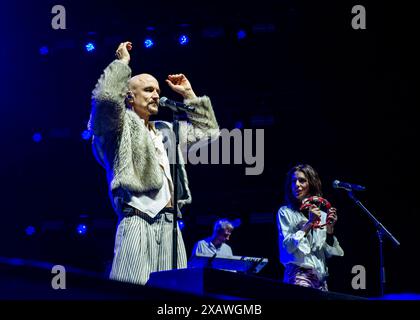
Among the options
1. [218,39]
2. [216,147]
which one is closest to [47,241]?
[216,147]

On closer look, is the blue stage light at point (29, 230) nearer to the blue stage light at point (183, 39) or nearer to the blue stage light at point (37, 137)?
the blue stage light at point (37, 137)

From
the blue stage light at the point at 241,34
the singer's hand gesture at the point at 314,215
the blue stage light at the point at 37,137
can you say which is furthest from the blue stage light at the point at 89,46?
the singer's hand gesture at the point at 314,215

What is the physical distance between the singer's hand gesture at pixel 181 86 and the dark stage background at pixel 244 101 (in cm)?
290

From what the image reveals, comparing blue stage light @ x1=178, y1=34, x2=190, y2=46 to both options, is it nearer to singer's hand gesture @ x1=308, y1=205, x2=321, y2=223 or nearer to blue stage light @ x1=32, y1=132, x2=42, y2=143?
blue stage light @ x1=32, y1=132, x2=42, y2=143

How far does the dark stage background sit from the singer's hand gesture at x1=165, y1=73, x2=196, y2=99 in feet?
9.51

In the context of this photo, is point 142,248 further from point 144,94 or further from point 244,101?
point 244,101

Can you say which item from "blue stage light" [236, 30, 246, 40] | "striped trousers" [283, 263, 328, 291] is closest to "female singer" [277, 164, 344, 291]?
"striped trousers" [283, 263, 328, 291]

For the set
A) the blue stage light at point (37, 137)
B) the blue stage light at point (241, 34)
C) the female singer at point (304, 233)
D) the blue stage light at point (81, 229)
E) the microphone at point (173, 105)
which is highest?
the blue stage light at point (241, 34)

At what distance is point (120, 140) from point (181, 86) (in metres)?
0.74

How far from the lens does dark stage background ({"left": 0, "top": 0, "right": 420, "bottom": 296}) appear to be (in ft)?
25.4

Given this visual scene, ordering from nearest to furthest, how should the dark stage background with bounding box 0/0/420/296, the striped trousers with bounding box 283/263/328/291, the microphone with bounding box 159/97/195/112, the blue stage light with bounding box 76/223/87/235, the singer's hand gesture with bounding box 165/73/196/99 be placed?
the microphone with bounding box 159/97/195/112 < the singer's hand gesture with bounding box 165/73/196/99 < the striped trousers with bounding box 283/263/328/291 < the dark stage background with bounding box 0/0/420/296 < the blue stage light with bounding box 76/223/87/235

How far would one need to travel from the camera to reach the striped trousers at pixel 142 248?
14.5ft

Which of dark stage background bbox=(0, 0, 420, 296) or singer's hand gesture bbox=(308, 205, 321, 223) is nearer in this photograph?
singer's hand gesture bbox=(308, 205, 321, 223)
